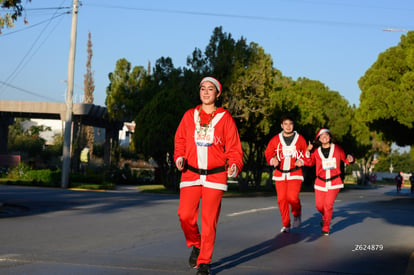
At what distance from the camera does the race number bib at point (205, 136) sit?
7273 mm

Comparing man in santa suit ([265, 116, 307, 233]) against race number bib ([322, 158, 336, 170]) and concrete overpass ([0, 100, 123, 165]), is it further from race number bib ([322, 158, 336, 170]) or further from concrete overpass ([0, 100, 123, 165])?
concrete overpass ([0, 100, 123, 165])

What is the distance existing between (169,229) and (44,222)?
8.13ft

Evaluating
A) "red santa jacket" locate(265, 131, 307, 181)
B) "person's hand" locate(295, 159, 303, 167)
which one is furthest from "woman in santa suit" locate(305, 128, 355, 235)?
"person's hand" locate(295, 159, 303, 167)

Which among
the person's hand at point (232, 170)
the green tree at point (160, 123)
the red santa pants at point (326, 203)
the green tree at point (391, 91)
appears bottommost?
the red santa pants at point (326, 203)

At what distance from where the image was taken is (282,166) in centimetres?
1191

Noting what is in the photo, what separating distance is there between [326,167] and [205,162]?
5.49m

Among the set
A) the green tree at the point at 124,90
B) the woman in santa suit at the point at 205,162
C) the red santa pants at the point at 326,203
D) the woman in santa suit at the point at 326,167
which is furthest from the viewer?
the green tree at the point at 124,90

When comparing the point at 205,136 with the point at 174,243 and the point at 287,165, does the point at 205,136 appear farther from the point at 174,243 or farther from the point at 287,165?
the point at 287,165

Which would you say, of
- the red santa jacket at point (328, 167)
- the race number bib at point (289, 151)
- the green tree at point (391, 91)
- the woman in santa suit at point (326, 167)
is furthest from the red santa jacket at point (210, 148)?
the green tree at point (391, 91)

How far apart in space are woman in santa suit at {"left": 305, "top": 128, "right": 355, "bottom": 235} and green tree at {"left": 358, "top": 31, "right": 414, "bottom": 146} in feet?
76.2

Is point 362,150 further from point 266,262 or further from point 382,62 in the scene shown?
point 266,262

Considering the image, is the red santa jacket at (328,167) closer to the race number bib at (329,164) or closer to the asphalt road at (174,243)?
the race number bib at (329,164)

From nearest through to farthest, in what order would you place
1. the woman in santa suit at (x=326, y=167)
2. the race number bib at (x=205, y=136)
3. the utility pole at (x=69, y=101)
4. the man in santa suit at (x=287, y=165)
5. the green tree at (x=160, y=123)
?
the race number bib at (x=205, y=136)
the man in santa suit at (x=287, y=165)
the woman in santa suit at (x=326, y=167)
the utility pole at (x=69, y=101)
the green tree at (x=160, y=123)

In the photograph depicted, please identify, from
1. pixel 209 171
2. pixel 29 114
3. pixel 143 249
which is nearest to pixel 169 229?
pixel 143 249
